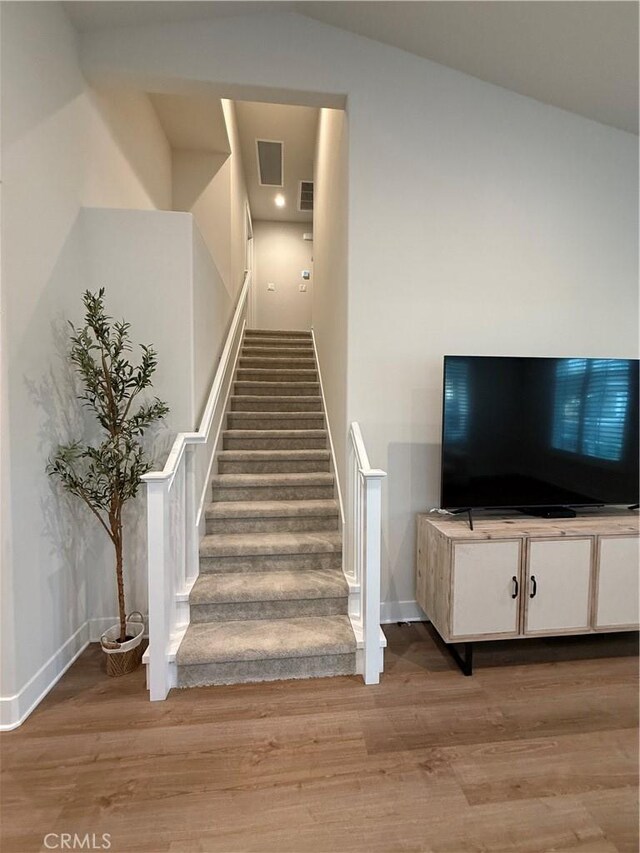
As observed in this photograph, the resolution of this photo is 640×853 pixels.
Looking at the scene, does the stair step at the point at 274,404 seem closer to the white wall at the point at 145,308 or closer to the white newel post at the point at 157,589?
the white wall at the point at 145,308

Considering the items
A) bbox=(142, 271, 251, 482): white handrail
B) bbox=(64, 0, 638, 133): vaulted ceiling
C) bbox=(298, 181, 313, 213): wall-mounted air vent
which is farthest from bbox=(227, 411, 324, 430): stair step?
bbox=(298, 181, 313, 213): wall-mounted air vent

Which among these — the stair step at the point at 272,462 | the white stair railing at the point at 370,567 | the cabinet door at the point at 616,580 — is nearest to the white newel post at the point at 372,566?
the white stair railing at the point at 370,567

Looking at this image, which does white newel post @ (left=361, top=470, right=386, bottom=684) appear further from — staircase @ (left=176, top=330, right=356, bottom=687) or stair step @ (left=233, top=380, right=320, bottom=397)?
stair step @ (left=233, top=380, right=320, bottom=397)

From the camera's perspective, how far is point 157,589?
2.07m

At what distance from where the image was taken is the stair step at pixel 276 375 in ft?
14.9

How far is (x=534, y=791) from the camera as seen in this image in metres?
1.58

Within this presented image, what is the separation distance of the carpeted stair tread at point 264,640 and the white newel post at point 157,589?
109 mm

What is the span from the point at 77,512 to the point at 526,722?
8.60 feet

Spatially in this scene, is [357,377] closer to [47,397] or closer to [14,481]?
[47,397]

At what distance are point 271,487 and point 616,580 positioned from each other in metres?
2.28

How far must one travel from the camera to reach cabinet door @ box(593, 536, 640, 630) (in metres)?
2.38

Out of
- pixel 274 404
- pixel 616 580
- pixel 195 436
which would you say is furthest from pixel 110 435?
pixel 616 580

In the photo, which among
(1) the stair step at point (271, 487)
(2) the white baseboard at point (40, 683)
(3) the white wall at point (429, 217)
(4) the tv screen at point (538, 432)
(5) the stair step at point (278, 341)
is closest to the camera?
(2) the white baseboard at point (40, 683)

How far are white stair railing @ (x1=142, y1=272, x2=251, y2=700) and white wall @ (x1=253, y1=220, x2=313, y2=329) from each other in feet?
15.9
